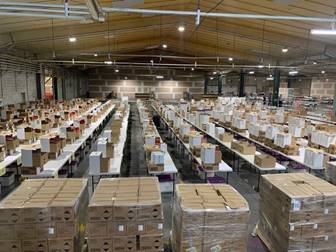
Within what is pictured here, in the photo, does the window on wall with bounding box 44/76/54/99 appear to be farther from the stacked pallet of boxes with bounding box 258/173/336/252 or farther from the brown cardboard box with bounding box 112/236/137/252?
the stacked pallet of boxes with bounding box 258/173/336/252

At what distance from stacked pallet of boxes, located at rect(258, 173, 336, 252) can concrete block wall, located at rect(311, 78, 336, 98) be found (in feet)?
106

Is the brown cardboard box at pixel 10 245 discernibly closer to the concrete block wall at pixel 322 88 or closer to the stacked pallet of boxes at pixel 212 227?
the stacked pallet of boxes at pixel 212 227

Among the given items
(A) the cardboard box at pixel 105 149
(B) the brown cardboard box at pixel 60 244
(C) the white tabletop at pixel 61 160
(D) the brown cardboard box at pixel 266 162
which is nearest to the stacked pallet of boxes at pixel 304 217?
(D) the brown cardboard box at pixel 266 162

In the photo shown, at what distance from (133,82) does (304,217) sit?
89.5ft

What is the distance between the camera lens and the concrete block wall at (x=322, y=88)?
31328 millimetres

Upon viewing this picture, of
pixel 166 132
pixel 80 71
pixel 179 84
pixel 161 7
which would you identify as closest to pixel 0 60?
pixel 161 7

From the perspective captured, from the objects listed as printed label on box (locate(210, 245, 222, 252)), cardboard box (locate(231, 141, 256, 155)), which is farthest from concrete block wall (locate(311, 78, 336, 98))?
printed label on box (locate(210, 245, 222, 252))

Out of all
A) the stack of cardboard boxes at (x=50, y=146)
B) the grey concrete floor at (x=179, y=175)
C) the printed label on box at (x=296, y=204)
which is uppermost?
the stack of cardboard boxes at (x=50, y=146)

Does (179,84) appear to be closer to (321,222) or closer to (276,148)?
(276,148)

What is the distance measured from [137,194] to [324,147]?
5.97m

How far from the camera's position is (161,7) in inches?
407

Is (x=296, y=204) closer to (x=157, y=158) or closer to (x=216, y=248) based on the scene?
(x=216, y=248)

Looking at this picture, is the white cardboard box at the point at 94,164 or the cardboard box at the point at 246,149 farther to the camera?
the cardboard box at the point at 246,149

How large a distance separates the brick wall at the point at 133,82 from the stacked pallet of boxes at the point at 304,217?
2569cm
